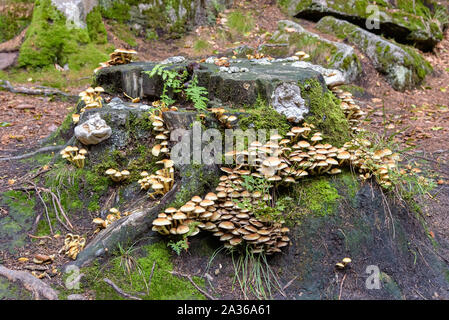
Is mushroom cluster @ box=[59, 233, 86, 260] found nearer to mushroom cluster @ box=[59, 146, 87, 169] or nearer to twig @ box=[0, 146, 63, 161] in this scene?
mushroom cluster @ box=[59, 146, 87, 169]

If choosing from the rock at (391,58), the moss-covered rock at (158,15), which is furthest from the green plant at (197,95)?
the rock at (391,58)

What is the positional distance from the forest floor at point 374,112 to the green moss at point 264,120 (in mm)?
1552

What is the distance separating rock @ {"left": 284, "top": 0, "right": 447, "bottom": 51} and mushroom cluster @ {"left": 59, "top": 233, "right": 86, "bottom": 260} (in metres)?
10.7

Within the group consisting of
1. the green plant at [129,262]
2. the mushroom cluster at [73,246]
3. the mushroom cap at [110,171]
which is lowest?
the mushroom cluster at [73,246]

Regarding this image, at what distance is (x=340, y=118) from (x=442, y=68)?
8731 mm

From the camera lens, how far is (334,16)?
1151 centimetres

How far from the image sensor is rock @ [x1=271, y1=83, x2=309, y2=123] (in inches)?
182

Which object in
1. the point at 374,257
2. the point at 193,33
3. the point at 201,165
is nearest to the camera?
the point at 374,257

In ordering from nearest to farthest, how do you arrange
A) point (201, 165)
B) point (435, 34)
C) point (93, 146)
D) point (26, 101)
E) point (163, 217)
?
1. point (163, 217)
2. point (201, 165)
3. point (93, 146)
4. point (26, 101)
5. point (435, 34)

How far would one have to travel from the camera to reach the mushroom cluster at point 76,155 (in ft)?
15.1

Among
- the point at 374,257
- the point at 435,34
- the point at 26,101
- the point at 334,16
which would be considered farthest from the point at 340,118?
the point at 435,34

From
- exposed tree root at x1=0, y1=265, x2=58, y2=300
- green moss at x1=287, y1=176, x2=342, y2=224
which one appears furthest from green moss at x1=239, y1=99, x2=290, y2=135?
exposed tree root at x1=0, y1=265, x2=58, y2=300

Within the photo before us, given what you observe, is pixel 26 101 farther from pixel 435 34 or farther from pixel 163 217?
pixel 435 34

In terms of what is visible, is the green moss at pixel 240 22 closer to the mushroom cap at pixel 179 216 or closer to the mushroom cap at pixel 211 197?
the mushroom cap at pixel 211 197
